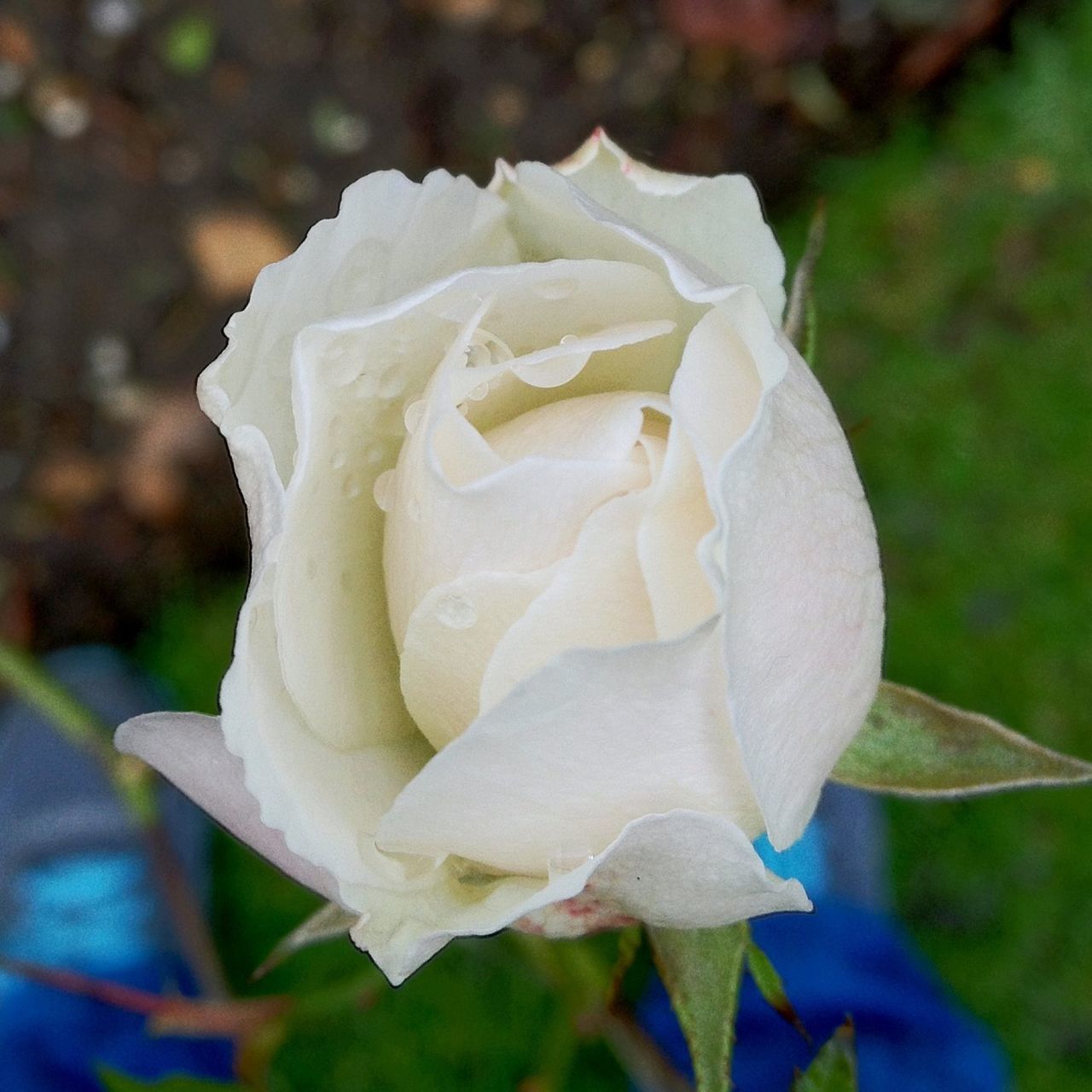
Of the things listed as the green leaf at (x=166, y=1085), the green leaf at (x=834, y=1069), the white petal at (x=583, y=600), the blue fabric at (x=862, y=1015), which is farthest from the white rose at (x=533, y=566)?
the blue fabric at (x=862, y=1015)

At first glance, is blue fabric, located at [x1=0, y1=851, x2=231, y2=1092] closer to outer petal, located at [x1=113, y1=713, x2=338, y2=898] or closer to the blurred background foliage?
the blurred background foliage

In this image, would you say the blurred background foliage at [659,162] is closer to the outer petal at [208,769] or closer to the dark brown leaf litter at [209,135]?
the dark brown leaf litter at [209,135]

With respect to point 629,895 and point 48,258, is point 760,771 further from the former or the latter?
point 48,258

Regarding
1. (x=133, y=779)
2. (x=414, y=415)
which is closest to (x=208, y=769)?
(x=414, y=415)

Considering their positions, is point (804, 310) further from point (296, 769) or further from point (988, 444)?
point (988, 444)

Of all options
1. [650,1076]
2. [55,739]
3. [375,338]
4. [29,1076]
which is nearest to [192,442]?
[55,739]

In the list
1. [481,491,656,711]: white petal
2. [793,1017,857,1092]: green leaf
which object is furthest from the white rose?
[793,1017,857,1092]: green leaf
